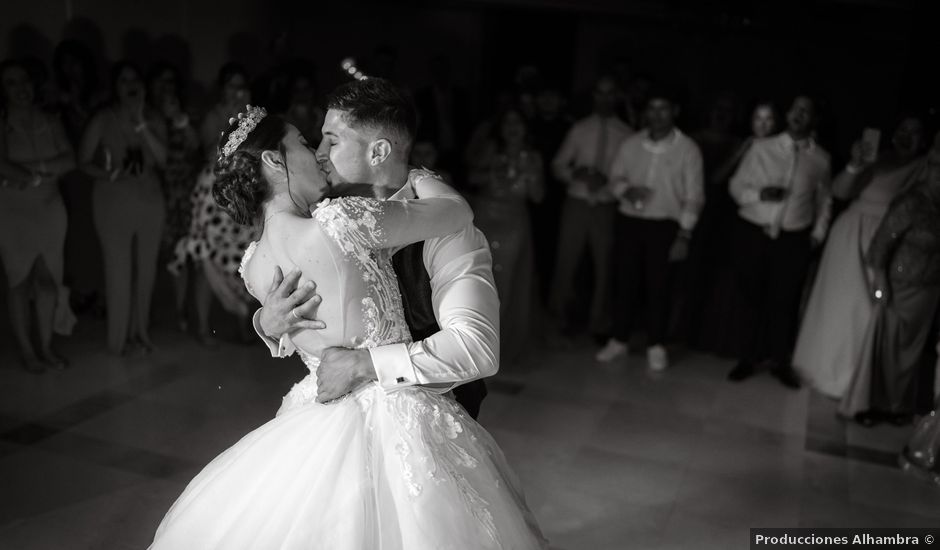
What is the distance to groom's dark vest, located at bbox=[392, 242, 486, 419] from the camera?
1.88 m

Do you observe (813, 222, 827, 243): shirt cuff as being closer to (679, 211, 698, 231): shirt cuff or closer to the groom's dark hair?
(679, 211, 698, 231): shirt cuff

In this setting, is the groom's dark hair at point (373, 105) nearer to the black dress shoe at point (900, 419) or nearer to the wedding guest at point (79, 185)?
the wedding guest at point (79, 185)

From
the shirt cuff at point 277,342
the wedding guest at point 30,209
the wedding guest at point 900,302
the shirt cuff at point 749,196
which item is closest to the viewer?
the shirt cuff at point 277,342

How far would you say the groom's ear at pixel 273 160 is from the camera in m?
1.75

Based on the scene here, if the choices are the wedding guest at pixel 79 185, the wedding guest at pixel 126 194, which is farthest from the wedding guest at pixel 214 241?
the wedding guest at pixel 79 185

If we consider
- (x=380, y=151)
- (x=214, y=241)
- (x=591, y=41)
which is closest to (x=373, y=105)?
(x=380, y=151)

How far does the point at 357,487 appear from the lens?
168 cm

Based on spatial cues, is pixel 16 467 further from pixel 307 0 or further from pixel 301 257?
pixel 307 0

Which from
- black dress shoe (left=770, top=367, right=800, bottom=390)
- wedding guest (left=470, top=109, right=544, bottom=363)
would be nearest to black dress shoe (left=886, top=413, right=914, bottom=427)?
black dress shoe (left=770, top=367, right=800, bottom=390)

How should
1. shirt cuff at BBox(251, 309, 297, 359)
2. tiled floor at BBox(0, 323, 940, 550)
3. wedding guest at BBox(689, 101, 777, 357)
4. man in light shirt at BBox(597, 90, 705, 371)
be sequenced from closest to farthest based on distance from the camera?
shirt cuff at BBox(251, 309, 297, 359) → tiled floor at BBox(0, 323, 940, 550) → man in light shirt at BBox(597, 90, 705, 371) → wedding guest at BBox(689, 101, 777, 357)

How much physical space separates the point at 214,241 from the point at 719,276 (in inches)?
123

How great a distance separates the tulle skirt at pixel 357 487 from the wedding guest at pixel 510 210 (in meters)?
2.91

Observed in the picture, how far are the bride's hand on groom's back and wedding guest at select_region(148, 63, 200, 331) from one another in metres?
3.32

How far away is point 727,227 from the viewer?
569 centimetres
